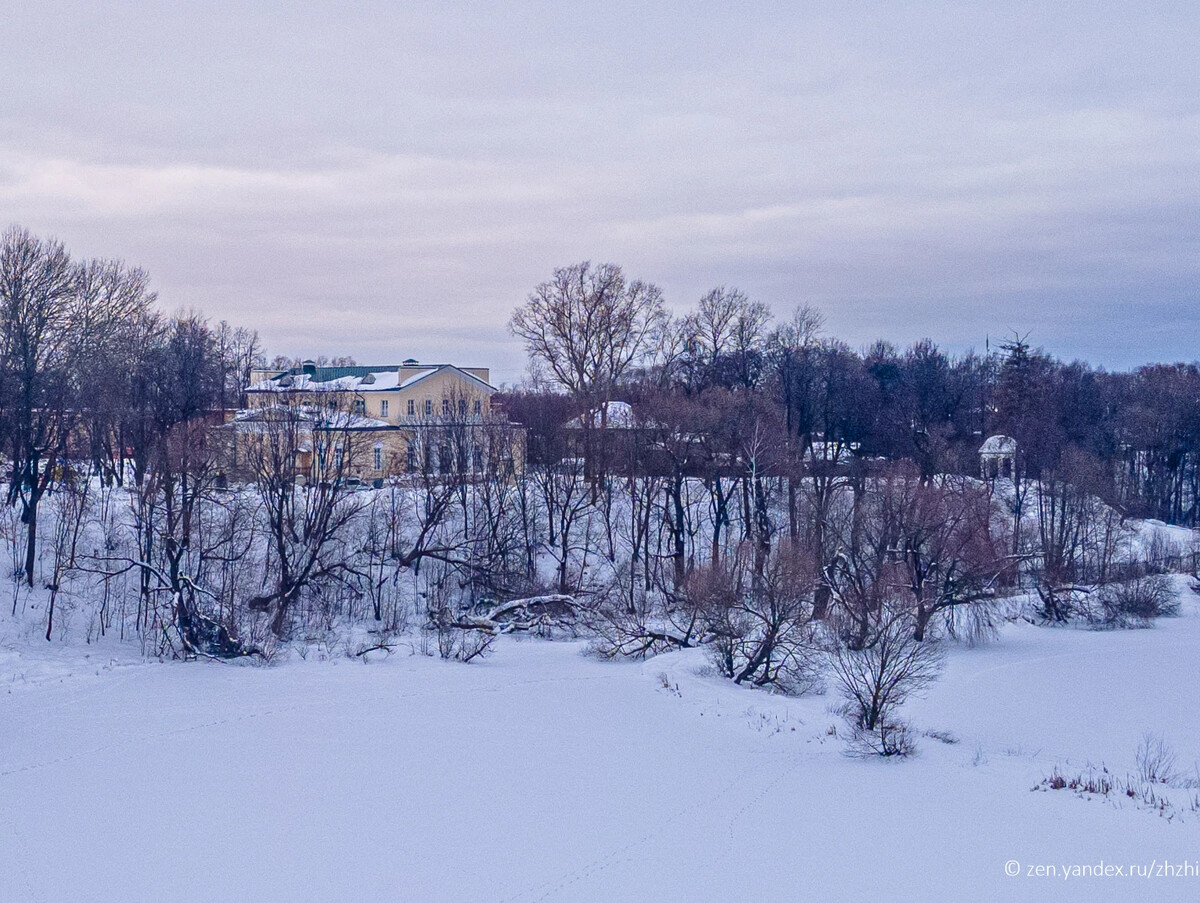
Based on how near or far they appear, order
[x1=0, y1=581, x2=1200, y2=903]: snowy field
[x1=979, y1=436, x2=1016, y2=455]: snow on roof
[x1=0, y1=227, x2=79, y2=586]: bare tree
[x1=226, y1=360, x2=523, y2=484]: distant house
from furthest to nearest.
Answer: [x1=979, y1=436, x2=1016, y2=455]: snow on roof
[x1=226, y1=360, x2=523, y2=484]: distant house
[x1=0, y1=227, x2=79, y2=586]: bare tree
[x1=0, y1=581, x2=1200, y2=903]: snowy field

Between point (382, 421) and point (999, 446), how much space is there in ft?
112

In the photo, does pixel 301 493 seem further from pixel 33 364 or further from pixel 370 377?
pixel 370 377

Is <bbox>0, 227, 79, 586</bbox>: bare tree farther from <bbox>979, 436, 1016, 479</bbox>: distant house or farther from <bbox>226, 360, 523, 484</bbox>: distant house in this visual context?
<bbox>979, 436, 1016, 479</bbox>: distant house

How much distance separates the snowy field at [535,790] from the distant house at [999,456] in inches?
940

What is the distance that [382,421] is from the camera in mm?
47438

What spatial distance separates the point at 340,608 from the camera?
34031 mm

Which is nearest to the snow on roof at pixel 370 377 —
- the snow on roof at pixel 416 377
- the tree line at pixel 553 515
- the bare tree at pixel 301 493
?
the snow on roof at pixel 416 377

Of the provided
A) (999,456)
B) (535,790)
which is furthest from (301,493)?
(999,456)

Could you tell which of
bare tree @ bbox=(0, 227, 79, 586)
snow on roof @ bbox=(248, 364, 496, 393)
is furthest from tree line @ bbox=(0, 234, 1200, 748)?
snow on roof @ bbox=(248, 364, 496, 393)

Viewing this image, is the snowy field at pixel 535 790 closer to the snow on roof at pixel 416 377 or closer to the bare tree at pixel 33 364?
the bare tree at pixel 33 364

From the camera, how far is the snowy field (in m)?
13.0

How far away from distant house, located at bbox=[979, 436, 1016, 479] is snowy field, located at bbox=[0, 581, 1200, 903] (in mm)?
23865

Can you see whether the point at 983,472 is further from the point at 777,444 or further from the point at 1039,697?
the point at 1039,697

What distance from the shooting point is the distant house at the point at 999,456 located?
4938 centimetres
